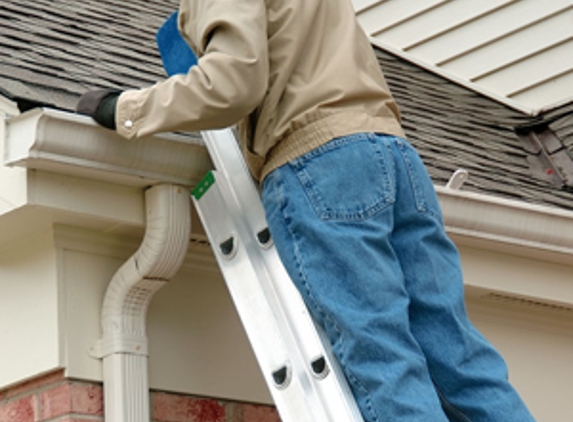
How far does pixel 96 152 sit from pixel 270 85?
56 centimetres

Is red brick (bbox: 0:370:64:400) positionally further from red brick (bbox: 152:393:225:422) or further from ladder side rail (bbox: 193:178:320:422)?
ladder side rail (bbox: 193:178:320:422)

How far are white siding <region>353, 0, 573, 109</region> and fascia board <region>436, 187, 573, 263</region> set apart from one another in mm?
2567

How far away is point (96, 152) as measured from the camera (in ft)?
12.0

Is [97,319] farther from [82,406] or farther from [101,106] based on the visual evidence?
[101,106]

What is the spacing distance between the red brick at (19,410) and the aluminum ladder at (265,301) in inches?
28.6

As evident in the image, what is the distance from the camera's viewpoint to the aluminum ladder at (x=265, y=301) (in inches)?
127

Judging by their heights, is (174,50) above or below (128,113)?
above

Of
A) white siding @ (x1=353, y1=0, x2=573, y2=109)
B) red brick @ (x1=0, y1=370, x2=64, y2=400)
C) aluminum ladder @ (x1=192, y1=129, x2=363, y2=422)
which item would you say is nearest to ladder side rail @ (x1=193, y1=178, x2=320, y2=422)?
aluminum ladder @ (x1=192, y1=129, x2=363, y2=422)

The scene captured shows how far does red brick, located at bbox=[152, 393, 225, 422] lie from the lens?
12.8ft

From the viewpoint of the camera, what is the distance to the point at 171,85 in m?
3.36

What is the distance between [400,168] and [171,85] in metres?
0.63

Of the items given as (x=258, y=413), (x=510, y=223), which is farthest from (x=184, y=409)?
(x=510, y=223)

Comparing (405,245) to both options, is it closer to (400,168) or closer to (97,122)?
(400,168)

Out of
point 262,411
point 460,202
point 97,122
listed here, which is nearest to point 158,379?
point 262,411
